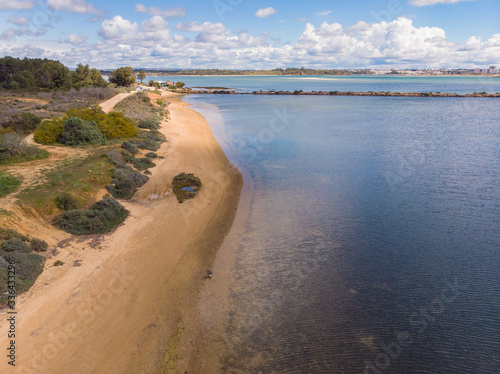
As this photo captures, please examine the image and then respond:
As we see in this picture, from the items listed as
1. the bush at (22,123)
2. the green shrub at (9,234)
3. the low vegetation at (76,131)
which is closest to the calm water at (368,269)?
the green shrub at (9,234)

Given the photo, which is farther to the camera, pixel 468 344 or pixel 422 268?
pixel 422 268

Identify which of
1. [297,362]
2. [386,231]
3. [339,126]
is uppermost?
[339,126]

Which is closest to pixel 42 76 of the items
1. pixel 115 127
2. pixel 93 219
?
pixel 115 127

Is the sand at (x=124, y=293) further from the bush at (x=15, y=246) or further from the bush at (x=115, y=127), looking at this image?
the bush at (x=115, y=127)

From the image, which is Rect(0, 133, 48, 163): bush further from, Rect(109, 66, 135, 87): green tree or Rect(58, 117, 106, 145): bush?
Rect(109, 66, 135, 87): green tree

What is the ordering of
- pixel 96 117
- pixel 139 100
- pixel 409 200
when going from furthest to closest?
pixel 139 100 < pixel 96 117 < pixel 409 200

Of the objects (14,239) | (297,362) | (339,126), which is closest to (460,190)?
(297,362)

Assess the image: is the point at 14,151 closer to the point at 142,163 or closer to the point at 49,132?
the point at 49,132

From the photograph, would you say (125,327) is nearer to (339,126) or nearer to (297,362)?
(297,362)
